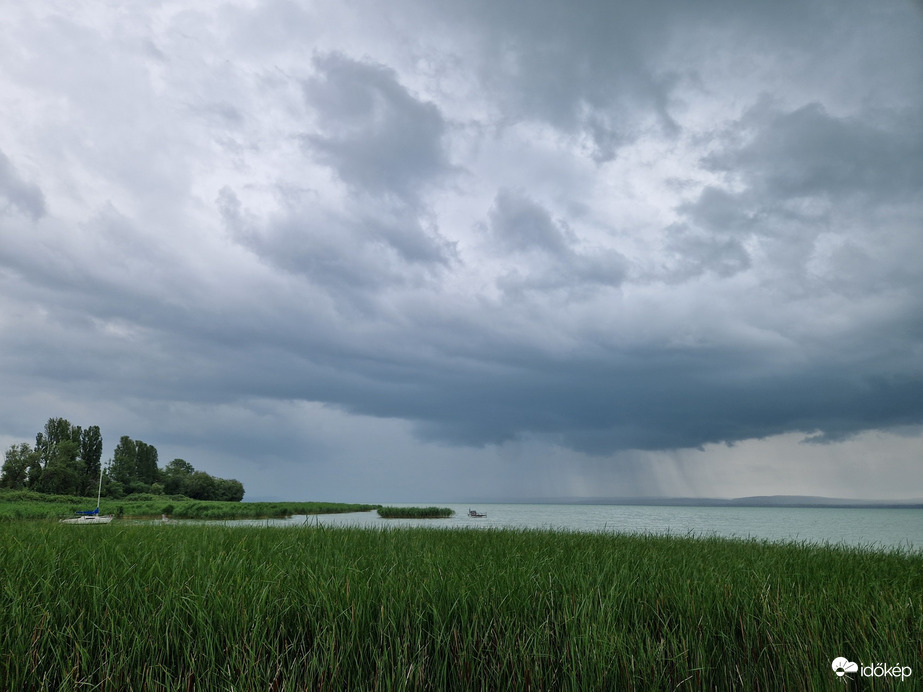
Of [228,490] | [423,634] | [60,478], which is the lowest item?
[228,490]

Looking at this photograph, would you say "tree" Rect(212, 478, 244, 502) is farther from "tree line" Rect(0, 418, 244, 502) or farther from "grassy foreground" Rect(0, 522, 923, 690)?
"grassy foreground" Rect(0, 522, 923, 690)

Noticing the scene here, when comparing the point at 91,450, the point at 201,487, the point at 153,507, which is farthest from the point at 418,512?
the point at 91,450

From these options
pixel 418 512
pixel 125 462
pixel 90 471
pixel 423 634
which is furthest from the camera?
pixel 125 462

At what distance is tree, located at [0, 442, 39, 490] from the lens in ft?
195

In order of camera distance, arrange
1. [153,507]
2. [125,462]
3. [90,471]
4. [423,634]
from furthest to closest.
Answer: [125,462], [90,471], [153,507], [423,634]

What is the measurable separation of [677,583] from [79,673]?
14.1ft

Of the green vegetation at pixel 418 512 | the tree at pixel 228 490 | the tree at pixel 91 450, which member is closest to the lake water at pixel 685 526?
the green vegetation at pixel 418 512

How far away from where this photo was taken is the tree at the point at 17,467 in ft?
195

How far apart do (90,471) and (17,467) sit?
7.56 meters

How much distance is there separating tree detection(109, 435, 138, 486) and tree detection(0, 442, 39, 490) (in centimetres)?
917

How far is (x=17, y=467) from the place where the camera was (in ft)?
202

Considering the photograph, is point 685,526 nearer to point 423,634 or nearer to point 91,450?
point 423,634

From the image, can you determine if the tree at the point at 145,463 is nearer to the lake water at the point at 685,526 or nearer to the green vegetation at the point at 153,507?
the green vegetation at the point at 153,507

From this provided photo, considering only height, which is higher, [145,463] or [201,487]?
[145,463]
